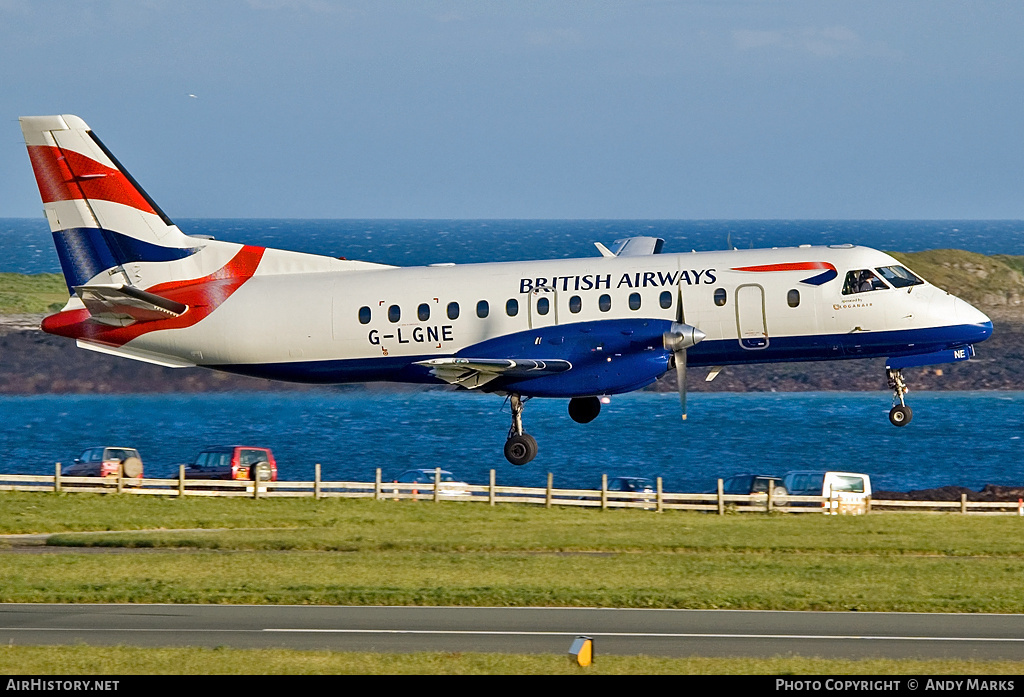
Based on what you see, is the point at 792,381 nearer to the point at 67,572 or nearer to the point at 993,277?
the point at 993,277

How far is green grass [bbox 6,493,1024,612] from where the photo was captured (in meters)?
29.3

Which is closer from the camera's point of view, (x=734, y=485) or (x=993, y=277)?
(x=734, y=485)

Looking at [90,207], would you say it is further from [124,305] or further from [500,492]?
[500,492]

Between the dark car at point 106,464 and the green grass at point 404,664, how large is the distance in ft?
103

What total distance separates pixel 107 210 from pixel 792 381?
7970 cm

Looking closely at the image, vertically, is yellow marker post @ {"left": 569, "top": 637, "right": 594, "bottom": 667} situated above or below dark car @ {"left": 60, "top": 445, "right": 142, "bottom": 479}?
above

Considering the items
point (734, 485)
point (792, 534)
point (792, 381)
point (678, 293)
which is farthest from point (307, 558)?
→ point (792, 381)

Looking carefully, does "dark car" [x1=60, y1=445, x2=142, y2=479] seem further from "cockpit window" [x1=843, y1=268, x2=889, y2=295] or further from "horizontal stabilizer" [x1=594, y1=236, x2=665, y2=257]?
"cockpit window" [x1=843, y1=268, x2=889, y2=295]

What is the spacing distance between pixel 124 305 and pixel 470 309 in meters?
9.04

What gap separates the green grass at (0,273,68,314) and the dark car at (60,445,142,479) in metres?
48.4

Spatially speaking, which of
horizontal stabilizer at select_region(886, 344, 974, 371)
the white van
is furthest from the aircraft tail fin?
the white van

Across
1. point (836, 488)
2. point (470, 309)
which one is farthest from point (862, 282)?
point (836, 488)

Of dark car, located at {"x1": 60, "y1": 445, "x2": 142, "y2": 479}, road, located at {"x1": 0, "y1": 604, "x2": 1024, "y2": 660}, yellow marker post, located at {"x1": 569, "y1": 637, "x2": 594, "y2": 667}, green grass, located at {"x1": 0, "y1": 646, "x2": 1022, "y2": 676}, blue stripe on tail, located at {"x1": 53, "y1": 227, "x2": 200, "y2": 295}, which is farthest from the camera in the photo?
dark car, located at {"x1": 60, "y1": 445, "x2": 142, "y2": 479}

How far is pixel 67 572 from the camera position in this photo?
3269 centimetres
